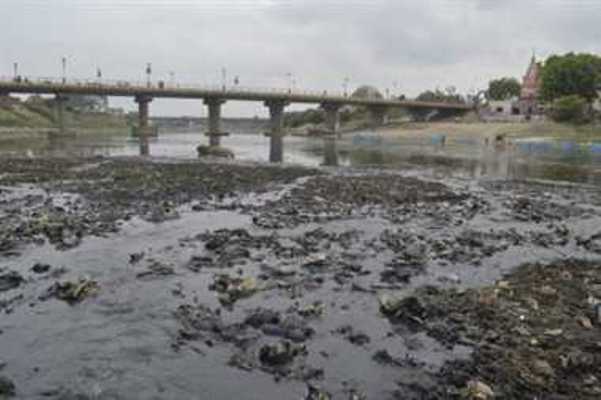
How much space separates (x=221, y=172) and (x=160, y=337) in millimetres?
38194

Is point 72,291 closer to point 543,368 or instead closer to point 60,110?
point 543,368

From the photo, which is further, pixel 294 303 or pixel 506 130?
pixel 506 130

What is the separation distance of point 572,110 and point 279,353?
458 feet

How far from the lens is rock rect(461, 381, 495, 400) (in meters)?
9.79

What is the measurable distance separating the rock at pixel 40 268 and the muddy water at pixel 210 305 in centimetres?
20

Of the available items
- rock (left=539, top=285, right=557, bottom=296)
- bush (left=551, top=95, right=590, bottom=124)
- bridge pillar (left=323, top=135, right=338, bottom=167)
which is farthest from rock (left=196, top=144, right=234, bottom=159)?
bush (left=551, top=95, right=590, bottom=124)

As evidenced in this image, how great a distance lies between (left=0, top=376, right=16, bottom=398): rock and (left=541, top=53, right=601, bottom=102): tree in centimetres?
15757

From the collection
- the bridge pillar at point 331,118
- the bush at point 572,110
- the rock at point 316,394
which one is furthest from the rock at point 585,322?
the bridge pillar at point 331,118

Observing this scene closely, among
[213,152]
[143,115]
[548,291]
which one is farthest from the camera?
[143,115]

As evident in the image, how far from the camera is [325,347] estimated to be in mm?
12078

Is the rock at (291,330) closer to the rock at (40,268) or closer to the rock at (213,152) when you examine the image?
the rock at (40,268)

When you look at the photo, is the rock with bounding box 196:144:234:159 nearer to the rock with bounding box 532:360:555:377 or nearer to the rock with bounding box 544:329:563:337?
the rock with bounding box 544:329:563:337

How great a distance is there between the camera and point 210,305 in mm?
14406

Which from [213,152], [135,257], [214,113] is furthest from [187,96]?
[135,257]
